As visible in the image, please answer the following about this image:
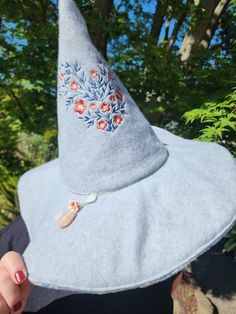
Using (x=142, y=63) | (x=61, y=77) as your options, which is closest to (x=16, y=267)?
(x=61, y=77)

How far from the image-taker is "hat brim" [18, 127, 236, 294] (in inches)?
26.0

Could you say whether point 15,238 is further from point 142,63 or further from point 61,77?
point 142,63

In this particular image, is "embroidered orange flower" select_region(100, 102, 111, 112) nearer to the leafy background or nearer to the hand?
the hand

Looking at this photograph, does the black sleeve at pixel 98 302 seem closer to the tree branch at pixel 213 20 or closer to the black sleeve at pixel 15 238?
the black sleeve at pixel 15 238

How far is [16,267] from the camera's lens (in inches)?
28.5

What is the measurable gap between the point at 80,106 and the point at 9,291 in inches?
19.2

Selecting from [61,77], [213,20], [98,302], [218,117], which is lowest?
[98,302]

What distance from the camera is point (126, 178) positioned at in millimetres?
774

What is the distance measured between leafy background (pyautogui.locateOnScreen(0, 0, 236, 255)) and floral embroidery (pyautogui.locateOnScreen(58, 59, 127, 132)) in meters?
1.88

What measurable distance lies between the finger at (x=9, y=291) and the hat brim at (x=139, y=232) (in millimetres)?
54

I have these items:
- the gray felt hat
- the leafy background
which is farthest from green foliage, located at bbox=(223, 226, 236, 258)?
the gray felt hat

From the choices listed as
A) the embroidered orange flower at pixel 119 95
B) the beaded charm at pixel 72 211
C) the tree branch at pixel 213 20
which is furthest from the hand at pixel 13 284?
the tree branch at pixel 213 20

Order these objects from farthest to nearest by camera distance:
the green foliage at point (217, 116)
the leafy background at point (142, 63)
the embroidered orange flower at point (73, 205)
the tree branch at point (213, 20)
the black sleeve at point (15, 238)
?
1. the tree branch at point (213, 20)
2. the leafy background at point (142, 63)
3. the green foliage at point (217, 116)
4. the black sleeve at point (15, 238)
5. the embroidered orange flower at point (73, 205)

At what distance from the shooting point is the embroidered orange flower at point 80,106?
79 centimetres
